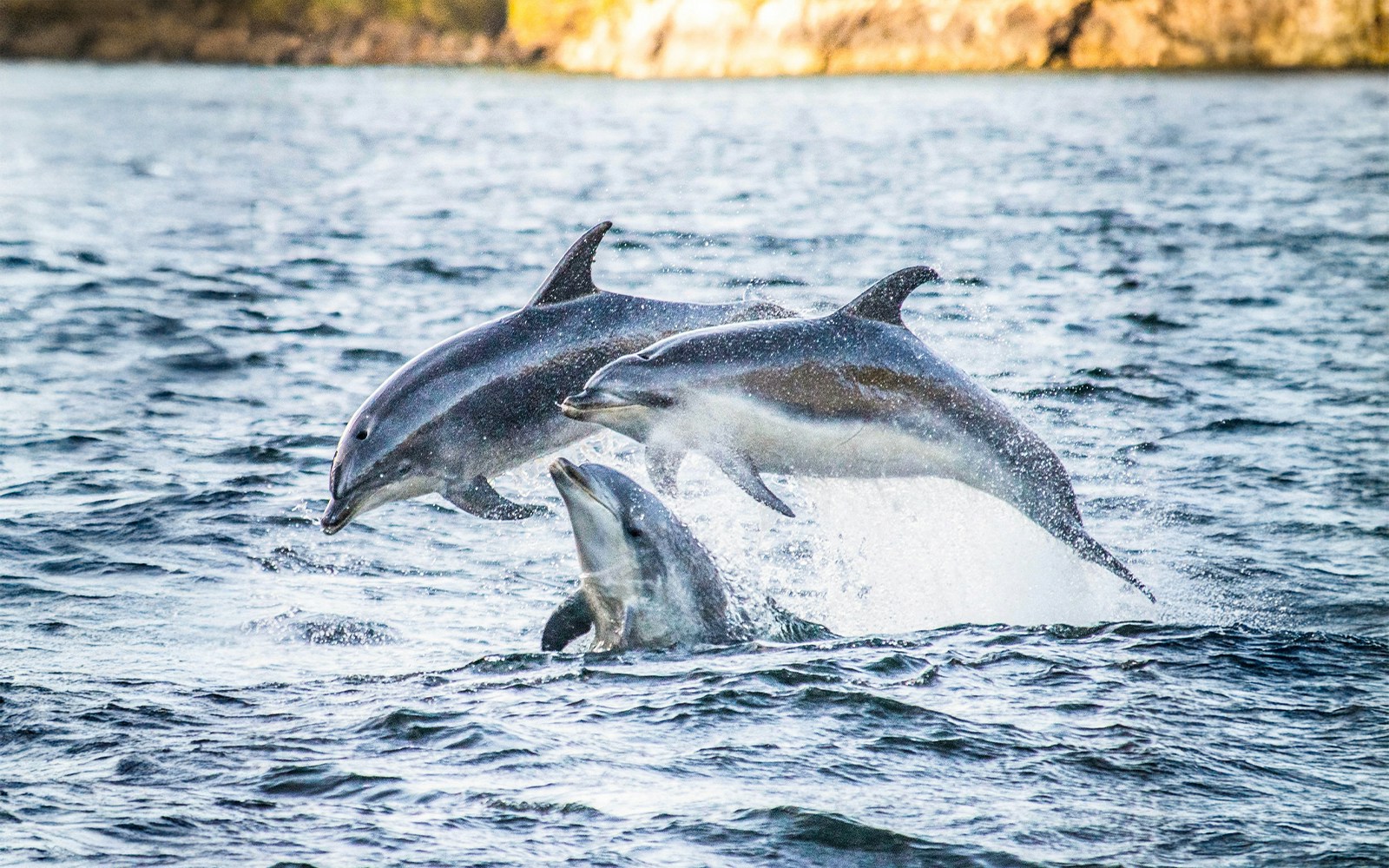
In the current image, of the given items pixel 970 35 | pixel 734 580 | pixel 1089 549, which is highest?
pixel 970 35

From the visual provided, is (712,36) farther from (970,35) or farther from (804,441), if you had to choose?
(804,441)

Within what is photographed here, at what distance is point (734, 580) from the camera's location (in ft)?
29.8

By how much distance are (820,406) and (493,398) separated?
1.64m

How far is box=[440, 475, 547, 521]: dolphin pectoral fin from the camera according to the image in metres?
8.49

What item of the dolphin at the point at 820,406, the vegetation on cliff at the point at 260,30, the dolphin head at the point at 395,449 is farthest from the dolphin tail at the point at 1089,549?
the vegetation on cliff at the point at 260,30

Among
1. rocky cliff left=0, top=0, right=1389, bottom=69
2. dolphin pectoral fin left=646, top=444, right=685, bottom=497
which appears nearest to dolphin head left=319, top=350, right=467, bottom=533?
dolphin pectoral fin left=646, top=444, right=685, bottom=497

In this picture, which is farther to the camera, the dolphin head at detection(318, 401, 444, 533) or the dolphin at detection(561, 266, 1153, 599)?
the dolphin head at detection(318, 401, 444, 533)

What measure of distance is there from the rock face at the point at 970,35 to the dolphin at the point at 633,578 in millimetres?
93389

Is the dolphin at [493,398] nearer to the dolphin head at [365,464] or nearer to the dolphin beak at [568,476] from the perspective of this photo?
the dolphin head at [365,464]

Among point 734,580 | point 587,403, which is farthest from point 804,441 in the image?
point 587,403

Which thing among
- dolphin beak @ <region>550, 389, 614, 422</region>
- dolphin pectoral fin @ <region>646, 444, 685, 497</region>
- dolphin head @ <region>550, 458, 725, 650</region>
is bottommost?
dolphin head @ <region>550, 458, 725, 650</region>

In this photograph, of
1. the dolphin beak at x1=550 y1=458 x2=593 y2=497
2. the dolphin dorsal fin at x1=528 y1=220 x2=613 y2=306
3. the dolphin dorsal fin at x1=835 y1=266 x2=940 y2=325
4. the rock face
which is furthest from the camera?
the rock face

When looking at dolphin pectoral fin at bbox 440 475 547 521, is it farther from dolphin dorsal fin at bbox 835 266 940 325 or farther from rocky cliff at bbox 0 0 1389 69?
rocky cliff at bbox 0 0 1389 69

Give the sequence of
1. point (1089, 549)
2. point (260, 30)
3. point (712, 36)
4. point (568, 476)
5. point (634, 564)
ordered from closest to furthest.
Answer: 1. point (568, 476)
2. point (634, 564)
3. point (1089, 549)
4. point (712, 36)
5. point (260, 30)
